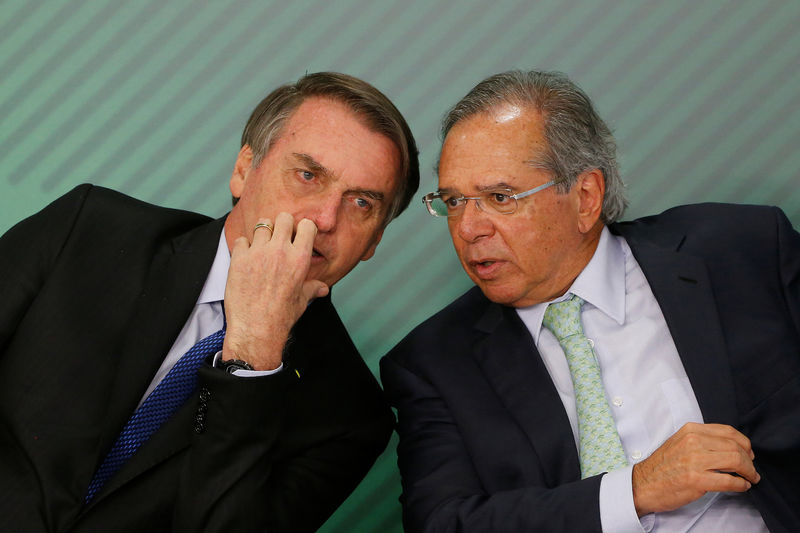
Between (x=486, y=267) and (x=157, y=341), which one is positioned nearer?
(x=157, y=341)

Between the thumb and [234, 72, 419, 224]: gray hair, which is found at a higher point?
[234, 72, 419, 224]: gray hair

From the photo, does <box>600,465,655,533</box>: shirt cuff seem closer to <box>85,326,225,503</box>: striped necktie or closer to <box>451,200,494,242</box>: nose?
<box>451,200,494,242</box>: nose

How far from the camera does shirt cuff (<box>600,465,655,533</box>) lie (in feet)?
6.02

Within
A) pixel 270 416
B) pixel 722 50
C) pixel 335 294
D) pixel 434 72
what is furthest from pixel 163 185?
pixel 722 50

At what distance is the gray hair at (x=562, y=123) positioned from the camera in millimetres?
2217

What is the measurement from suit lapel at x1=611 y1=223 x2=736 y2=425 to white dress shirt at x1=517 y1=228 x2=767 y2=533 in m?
0.05

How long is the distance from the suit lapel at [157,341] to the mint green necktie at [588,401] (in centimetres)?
84

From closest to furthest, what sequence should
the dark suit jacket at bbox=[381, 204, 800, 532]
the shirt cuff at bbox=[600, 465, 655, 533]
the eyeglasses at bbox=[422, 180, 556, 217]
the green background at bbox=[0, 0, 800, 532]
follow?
the shirt cuff at bbox=[600, 465, 655, 533], the dark suit jacket at bbox=[381, 204, 800, 532], the eyeglasses at bbox=[422, 180, 556, 217], the green background at bbox=[0, 0, 800, 532]

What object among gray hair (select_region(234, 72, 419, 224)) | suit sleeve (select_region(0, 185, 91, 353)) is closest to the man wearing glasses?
gray hair (select_region(234, 72, 419, 224))

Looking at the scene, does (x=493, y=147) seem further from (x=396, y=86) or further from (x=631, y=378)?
(x=396, y=86)

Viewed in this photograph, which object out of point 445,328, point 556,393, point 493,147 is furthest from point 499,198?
point 556,393

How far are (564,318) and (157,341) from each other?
0.93 metres

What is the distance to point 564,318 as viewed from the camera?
221 cm

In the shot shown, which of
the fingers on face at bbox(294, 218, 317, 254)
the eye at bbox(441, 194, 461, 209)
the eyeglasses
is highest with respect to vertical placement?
the fingers on face at bbox(294, 218, 317, 254)
